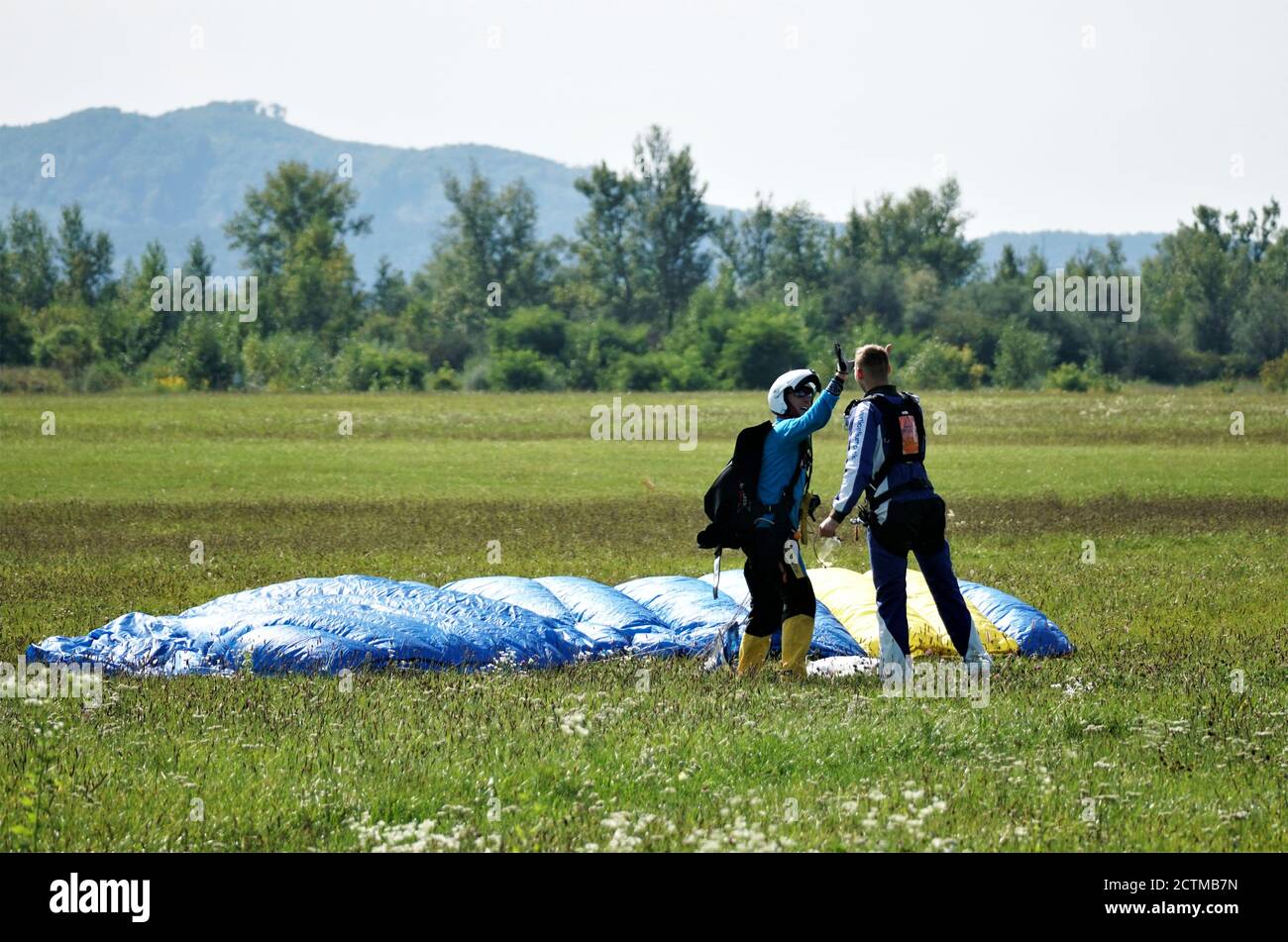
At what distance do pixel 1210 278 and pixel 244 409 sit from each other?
86.3 m

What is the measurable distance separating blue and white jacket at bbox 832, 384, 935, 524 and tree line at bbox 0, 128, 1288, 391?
7237cm

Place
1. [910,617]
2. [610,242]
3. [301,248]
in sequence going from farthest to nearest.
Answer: [610,242] < [301,248] < [910,617]

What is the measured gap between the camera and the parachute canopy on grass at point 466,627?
11.3 metres

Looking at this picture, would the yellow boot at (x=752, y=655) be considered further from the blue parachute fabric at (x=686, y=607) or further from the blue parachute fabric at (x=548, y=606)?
the blue parachute fabric at (x=548, y=606)

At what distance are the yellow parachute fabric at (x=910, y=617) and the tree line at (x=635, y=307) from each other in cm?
6997

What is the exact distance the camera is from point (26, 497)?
1144 inches

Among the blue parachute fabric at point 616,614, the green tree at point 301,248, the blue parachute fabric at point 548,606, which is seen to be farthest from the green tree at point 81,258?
the blue parachute fabric at point 616,614

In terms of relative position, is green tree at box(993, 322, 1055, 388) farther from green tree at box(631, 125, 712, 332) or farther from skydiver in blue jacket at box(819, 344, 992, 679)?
skydiver in blue jacket at box(819, 344, 992, 679)

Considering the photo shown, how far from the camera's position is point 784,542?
10641 mm

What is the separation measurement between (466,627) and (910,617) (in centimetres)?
357

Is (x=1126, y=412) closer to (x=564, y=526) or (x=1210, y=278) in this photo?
(x=564, y=526)

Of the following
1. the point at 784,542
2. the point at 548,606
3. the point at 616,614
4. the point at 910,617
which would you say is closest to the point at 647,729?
the point at 784,542

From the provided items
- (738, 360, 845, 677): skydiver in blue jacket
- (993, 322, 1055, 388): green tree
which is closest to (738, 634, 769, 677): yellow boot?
(738, 360, 845, 677): skydiver in blue jacket

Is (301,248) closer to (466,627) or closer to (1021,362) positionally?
(1021,362)
